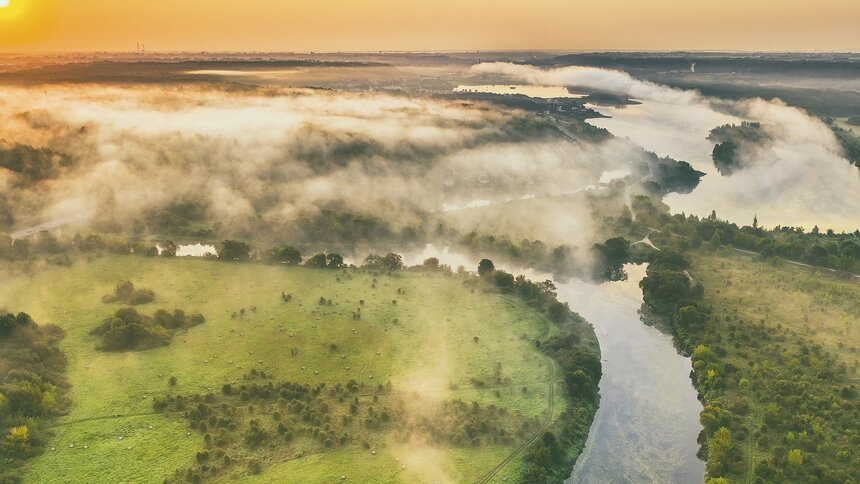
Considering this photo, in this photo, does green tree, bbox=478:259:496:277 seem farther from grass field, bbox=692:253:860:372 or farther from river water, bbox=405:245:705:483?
grass field, bbox=692:253:860:372

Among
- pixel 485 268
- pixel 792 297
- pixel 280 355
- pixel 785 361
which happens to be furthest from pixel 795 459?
pixel 280 355

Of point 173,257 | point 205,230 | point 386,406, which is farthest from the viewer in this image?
point 205,230

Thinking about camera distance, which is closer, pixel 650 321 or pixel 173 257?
pixel 650 321

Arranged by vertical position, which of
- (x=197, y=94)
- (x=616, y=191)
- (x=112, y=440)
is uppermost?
(x=197, y=94)

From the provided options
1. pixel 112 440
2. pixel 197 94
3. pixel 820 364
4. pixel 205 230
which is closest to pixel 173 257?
pixel 205 230

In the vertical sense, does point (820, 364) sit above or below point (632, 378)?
above

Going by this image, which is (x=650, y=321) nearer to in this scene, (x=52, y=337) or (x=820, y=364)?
(x=820, y=364)

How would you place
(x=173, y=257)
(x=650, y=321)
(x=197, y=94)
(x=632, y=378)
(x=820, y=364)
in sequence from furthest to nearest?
(x=197, y=94) → (x=173, y=257) → (x=650, y=321) → (x=632, y=378) → (x=820, y=364)

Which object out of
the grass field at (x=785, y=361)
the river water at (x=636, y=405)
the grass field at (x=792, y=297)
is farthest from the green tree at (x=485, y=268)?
the grass field at (x=792, y=297)
